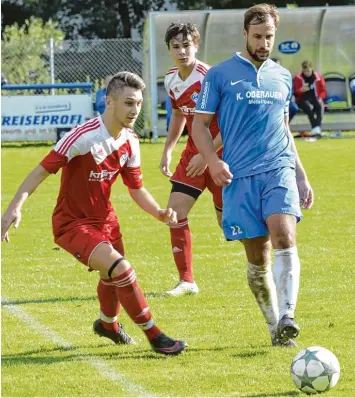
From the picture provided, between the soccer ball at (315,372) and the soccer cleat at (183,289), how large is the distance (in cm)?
293

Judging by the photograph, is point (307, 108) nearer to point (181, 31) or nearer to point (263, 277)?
point (181, 31)

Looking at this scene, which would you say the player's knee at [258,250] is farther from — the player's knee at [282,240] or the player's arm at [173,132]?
the player's arm at [173,132]

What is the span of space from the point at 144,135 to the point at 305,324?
19.4 m

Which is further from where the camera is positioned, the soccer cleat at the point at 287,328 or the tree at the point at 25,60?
the tree at the point at 25,60

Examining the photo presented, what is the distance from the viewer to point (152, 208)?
6.62 m

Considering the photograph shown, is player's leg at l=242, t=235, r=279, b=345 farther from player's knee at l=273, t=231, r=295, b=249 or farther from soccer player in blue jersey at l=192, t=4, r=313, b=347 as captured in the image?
player's knee at l=273, t=231, r=295, b=249

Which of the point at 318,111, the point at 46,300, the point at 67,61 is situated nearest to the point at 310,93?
the point at 318,111

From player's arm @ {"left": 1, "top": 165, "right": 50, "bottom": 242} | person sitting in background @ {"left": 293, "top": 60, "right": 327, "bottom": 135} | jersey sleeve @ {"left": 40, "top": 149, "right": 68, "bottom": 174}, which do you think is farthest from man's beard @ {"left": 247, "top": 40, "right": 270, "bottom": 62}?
person sitting in background @ {"left": 293, "top": 60, "right": 327, "bottom": 135}

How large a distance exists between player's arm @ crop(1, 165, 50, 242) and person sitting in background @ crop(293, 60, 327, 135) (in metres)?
19.4

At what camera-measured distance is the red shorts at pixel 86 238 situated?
637 cm

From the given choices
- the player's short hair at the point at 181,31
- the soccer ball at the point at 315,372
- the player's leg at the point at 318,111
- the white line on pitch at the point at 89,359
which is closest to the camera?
the soccer ball at the point at 315,372

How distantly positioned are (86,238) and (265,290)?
1167 mm

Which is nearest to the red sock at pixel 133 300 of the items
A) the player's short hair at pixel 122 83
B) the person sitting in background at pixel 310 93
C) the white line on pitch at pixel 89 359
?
the white line on pitch at pixel 89 359

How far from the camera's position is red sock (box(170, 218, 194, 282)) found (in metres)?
8.62
